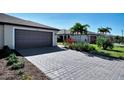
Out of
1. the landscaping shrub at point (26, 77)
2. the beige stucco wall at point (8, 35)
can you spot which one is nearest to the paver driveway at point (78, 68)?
the landscaping shrub at point (26, 77)

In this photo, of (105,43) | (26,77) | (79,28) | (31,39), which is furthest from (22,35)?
(79,28)

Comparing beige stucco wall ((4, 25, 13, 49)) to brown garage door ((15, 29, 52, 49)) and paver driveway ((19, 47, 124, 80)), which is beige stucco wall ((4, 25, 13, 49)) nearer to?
brown garage door ((15, 29, 52, 49))

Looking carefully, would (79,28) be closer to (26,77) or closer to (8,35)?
(8,35)

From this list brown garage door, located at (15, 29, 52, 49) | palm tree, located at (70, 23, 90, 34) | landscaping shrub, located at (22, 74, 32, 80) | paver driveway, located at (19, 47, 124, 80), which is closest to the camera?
landscaping shrub, located at (22, 74, 32, 80)

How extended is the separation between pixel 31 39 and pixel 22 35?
1265 mm

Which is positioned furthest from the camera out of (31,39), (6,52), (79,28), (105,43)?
(79,28)

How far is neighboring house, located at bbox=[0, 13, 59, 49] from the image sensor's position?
1036 centimetres

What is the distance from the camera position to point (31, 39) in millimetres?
12969

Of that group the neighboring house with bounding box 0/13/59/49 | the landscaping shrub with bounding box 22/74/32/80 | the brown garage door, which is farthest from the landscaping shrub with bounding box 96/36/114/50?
the landscaping shrub with bounding box 22/74/32/80
